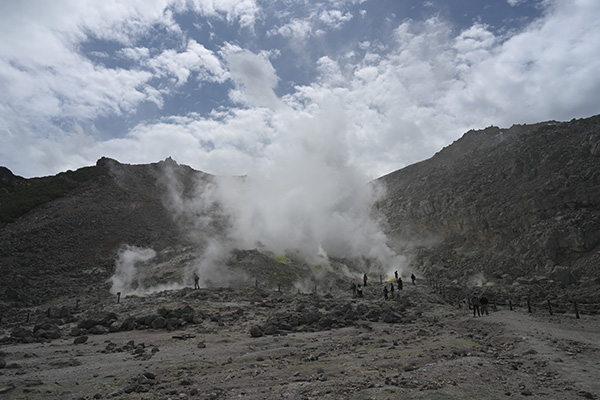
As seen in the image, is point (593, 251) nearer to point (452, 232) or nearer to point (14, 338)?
point (452, 232)

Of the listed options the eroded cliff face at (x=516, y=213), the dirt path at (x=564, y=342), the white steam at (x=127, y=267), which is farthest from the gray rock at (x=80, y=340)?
the eroded cliff face at (x=516, y=213)

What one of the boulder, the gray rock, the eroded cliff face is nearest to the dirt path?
the boulder

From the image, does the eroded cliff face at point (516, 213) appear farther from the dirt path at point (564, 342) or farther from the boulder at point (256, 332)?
the boulder at point (256, 332)

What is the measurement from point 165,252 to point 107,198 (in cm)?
2577

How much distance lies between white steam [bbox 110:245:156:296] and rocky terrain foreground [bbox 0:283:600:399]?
45.5 ft

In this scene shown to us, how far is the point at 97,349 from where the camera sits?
53.7 ft

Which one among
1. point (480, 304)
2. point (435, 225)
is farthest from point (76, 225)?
point (480, 304)

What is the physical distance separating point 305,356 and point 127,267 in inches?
1687

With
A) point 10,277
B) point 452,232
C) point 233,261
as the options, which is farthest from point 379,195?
point 10,277

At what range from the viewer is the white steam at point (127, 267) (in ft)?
131

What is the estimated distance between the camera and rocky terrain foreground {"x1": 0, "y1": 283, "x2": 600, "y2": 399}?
353 inches

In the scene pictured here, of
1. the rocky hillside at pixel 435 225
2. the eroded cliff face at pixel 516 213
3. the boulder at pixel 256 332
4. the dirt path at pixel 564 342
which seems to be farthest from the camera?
the rocky hillside at pixel 435 225

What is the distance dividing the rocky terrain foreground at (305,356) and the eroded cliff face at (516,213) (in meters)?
15.7

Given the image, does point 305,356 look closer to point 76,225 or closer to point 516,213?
point 516,213
